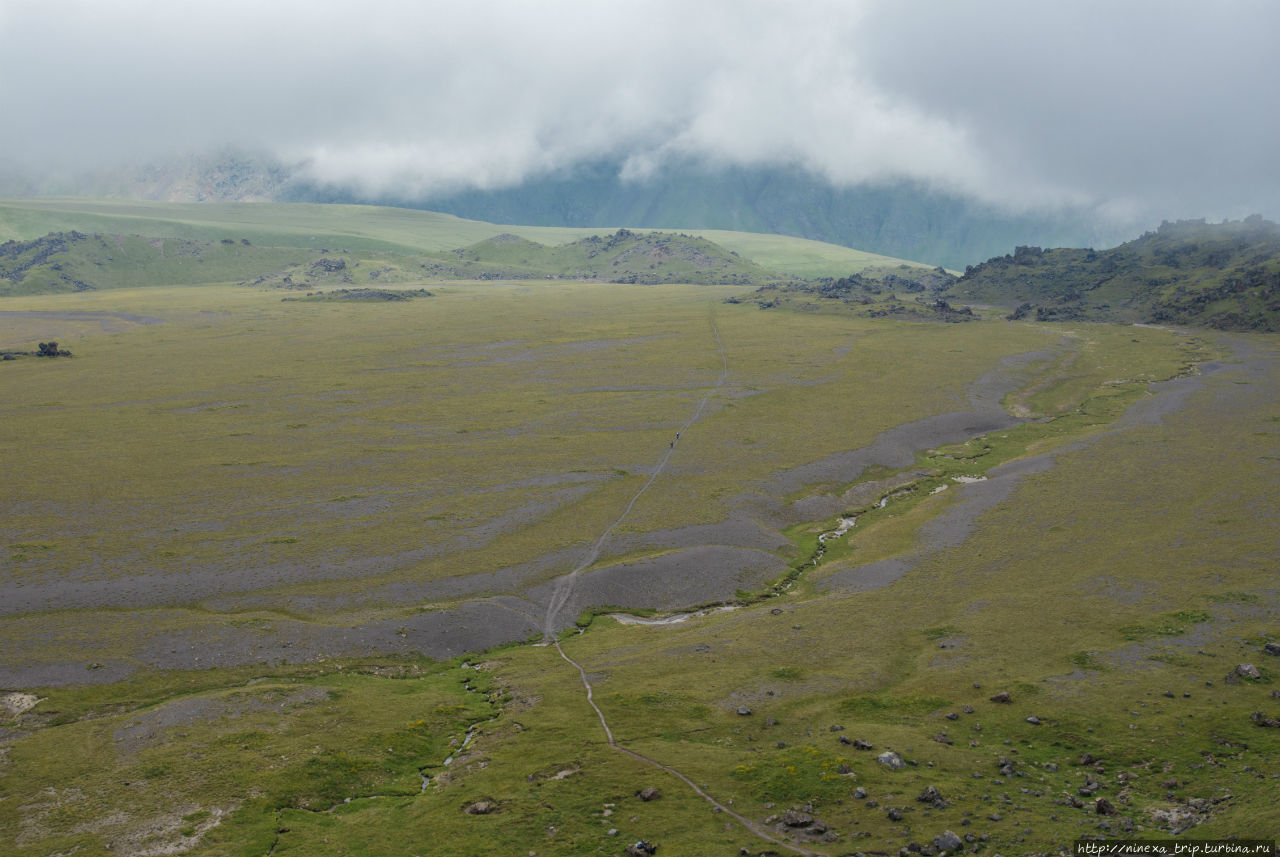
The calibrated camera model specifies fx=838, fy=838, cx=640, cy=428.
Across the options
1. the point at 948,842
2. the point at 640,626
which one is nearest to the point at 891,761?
the point at 948,842

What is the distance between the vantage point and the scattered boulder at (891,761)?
2978cm

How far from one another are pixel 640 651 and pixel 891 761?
1689 cm

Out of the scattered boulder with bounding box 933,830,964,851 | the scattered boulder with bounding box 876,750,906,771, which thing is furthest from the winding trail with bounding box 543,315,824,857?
the scattered boulder with bounding box 876,750,906,771

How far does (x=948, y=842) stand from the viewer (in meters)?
24.4

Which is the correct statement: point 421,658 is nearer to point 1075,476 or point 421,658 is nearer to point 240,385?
point 1075,476

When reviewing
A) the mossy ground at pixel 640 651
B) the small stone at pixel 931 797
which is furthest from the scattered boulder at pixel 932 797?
the mossy ground at pixel 640 651

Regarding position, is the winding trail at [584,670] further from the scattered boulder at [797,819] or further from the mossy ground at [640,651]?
the scattered boulder at [797,819]

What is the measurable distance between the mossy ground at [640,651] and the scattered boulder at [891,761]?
1.36ft

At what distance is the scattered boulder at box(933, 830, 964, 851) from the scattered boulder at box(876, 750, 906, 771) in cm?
494

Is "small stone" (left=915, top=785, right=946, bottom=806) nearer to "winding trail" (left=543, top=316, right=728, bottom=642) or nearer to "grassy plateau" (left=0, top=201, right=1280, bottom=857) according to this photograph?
"grassy plateau" (left=0, top=201, right=1280, bottom=857)

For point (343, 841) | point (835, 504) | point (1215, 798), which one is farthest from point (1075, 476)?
point (343, 841)

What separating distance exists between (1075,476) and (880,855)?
57517 millimetres

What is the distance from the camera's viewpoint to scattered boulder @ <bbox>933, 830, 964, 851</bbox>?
24.4 m

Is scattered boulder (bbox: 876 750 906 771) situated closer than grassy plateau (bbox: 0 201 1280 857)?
No
